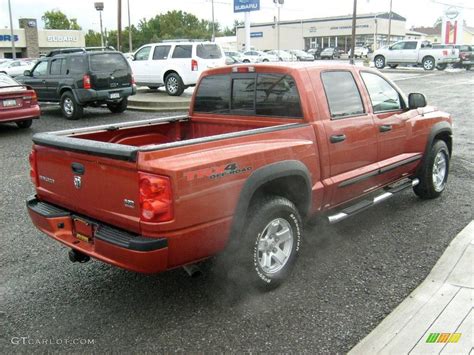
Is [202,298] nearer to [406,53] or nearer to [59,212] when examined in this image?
[59,212]

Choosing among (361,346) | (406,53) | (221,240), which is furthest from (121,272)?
(406,53)

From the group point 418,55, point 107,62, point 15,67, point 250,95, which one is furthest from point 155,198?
point 418,55

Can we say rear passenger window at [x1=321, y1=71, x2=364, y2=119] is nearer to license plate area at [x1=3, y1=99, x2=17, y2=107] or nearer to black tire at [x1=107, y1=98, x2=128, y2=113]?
license plate area at [x1=3, y1=99, x2=17, y2=107]

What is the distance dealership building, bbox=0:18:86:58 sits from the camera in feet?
184

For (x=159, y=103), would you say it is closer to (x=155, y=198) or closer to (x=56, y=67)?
(x=56, y=67)

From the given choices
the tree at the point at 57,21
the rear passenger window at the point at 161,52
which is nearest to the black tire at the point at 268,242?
the rear passenger window at the point at 161,52

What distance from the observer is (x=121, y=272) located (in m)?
4.38

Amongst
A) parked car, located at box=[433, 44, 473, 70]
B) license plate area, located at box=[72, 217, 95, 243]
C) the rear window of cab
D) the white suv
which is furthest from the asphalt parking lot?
parked car, located at box=[433, 44, 473, 70]

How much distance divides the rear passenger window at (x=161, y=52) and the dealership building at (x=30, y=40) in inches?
1642

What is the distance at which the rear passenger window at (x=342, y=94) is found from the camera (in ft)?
15.1

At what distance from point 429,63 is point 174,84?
22.1m

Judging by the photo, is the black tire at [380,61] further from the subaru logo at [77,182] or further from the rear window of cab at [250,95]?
the subaru logo at [77,182]

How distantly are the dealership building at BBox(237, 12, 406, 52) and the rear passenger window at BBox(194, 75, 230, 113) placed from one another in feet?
249

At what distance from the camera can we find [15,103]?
36.4 feet
